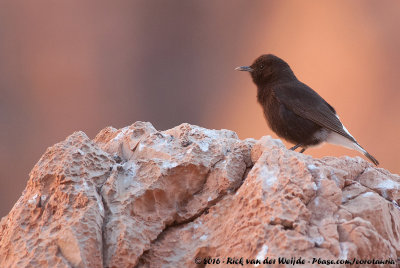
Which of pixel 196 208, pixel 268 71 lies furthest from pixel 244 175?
pixel 268 71

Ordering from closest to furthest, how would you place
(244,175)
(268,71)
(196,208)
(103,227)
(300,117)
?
(103,227), (196,208), (244,175), (300,117), (268,71)

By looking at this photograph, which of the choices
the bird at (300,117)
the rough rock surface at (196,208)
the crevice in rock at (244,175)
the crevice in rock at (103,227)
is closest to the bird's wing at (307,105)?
the bird at (300,117)

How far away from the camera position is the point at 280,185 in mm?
2604

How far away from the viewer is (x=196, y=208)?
9.43ft

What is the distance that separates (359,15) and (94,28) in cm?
734

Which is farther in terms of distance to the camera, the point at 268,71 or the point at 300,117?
the point at 268,71

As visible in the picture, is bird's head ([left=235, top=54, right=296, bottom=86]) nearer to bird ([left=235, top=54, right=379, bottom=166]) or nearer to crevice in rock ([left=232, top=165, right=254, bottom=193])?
bird ([left=235, top=54, right=379, bottom=166])

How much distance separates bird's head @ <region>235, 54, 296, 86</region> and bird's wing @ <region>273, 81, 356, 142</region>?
204 millimetres

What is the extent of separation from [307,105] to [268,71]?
642 millimetres

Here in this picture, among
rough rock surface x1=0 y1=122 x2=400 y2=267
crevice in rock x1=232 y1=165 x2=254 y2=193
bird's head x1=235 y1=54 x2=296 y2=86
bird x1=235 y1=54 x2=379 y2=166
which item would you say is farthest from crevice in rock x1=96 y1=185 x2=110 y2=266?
bird's head x1=235 y1=54 x2=296 y2=86

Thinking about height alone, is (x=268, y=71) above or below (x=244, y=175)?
above

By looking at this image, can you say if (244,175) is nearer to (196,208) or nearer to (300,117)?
(196,208)

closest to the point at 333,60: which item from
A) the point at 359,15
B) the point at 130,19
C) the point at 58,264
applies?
the point at 359,15

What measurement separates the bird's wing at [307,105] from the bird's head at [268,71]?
20 cm
